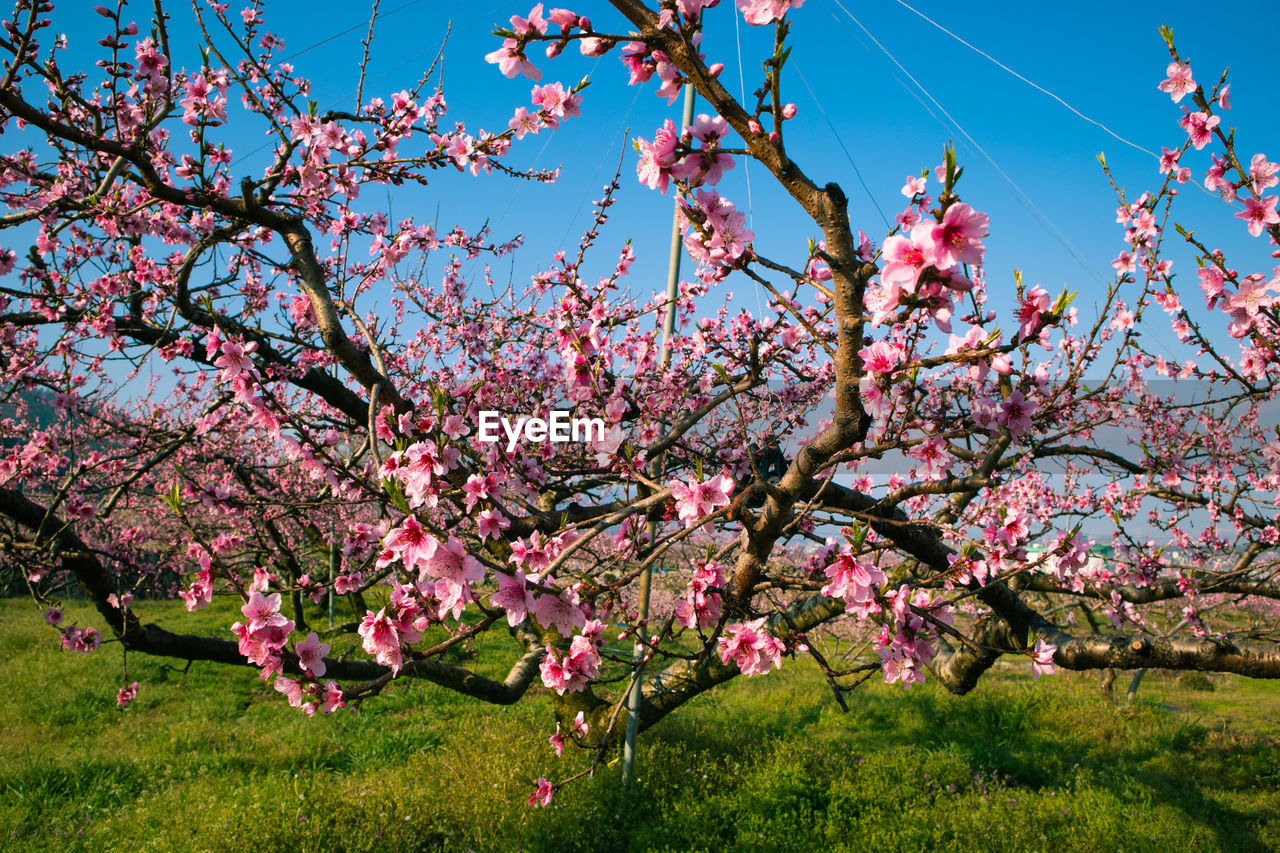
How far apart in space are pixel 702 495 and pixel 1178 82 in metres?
3.14

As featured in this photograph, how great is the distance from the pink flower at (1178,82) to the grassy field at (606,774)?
541 centimetres

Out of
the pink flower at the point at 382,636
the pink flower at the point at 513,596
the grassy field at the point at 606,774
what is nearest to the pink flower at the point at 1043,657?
the pink flower at the point at 513,596

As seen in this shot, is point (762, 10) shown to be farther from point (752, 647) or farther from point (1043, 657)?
point (1043, 657)

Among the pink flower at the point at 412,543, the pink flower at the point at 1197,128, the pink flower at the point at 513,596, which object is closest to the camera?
the pink flower at the point at 412,543

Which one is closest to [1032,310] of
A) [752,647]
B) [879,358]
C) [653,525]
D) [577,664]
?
A: [879,358]

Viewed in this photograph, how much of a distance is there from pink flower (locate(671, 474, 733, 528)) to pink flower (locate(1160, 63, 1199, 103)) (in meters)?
2.97

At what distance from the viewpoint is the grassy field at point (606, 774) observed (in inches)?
198

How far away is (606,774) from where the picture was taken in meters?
5.95

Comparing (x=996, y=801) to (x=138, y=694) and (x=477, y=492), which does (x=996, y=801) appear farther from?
(x=138, y=694)

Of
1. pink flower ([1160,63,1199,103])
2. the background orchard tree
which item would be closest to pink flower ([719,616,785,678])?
the background orchard tree

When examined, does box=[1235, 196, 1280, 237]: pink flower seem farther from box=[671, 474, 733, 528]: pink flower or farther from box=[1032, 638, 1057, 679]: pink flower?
box=[671, 474, 733, 528]: pink flower

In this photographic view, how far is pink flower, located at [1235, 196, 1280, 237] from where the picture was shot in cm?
269

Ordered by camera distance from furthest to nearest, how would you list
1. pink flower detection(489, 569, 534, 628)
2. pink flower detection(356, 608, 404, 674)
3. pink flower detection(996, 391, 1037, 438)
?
pink flower detection(996, 391, 1037, 438) → pink flower detection(356, 608, 404, 674) → pink flower detection(489, 569, 534, 628)

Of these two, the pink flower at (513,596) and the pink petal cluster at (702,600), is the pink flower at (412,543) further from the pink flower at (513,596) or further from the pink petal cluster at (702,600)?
the pink petal cluster at (702,600)
